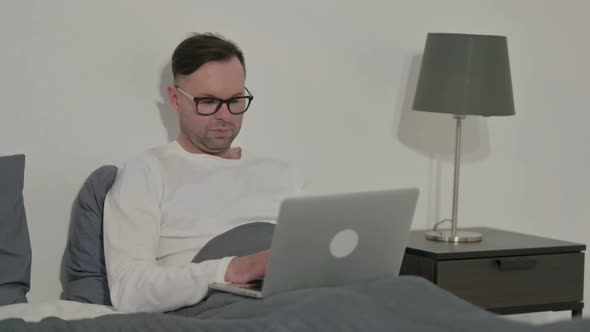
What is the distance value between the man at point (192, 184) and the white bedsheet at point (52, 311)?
0.08 meters

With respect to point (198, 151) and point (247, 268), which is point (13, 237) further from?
point (247, 268)

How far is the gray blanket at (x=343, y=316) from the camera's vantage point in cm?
198

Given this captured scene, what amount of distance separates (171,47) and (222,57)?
41 cm

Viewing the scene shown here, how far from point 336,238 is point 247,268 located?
314 mm

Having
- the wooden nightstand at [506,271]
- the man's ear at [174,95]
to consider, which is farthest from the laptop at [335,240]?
the wooden nightstand at [506,271]

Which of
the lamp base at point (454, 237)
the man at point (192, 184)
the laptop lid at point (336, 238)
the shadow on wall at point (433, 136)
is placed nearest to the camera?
the laptop lid at point (336, 238)

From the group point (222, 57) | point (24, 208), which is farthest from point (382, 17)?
point (24, 208)

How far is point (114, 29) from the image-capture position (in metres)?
3.15

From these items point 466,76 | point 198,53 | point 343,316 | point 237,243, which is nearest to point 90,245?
point 237,243

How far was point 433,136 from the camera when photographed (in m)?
3.78

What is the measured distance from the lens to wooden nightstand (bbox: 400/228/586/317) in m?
3.26

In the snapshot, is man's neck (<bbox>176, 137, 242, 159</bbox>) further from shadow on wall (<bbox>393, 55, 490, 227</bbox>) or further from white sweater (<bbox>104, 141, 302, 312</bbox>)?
shadow on wall (<bbox>393, 55, 490, 227</bbox>)

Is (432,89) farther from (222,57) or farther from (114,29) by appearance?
(114,29)

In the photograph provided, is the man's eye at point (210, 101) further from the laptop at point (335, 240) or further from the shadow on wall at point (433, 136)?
the shadow on wall at point (433, 136)
